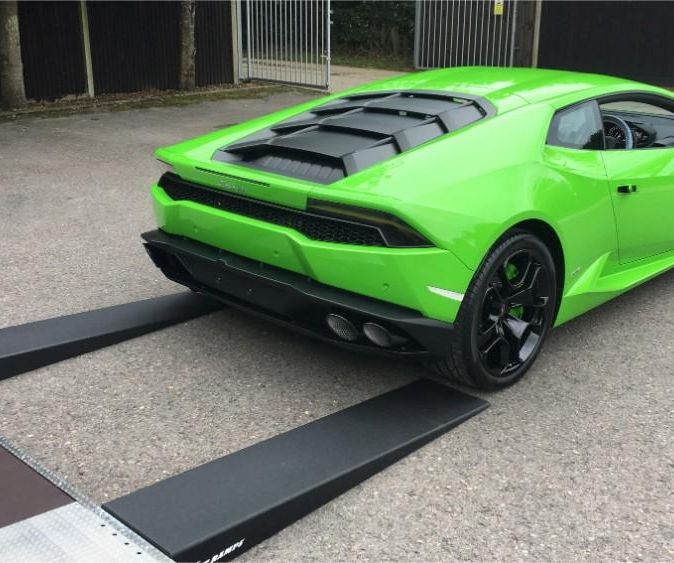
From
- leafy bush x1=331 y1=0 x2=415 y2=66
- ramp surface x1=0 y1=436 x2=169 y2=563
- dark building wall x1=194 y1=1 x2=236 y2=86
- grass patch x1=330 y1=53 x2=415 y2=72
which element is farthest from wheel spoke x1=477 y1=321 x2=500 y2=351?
leafy bush x1=331 y1=0 x2=415 y2=66

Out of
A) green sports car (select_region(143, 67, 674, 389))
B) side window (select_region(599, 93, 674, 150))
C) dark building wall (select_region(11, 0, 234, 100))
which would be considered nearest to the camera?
green sports car (select_region(143, 67, 674, 389))

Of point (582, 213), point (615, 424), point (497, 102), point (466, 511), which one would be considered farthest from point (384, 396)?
point (497, 102)

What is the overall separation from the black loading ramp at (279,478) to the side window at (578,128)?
1357 millimetres

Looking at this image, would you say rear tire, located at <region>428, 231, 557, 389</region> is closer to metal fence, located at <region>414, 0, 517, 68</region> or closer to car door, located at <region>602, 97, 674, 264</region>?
car door, located at <region>602, 97, 674, 264</region>

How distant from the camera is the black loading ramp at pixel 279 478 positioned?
2.46 metres

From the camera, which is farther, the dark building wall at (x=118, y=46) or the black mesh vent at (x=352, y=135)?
the dark building wall at (x=118, y=46)

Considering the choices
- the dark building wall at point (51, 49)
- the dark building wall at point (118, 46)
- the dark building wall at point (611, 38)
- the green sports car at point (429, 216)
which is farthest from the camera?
the dark building wall at point (611, 38)

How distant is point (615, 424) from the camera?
3.36 metres

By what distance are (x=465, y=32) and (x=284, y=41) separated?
543 centimetres

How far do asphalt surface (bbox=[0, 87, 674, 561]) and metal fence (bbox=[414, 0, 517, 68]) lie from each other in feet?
44.5

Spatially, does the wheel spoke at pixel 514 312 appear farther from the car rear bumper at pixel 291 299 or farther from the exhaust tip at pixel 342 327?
the exhaust tip at pixel 342 327

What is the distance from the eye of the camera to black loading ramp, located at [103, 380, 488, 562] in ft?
8.07

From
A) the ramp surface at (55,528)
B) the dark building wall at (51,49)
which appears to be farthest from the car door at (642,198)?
the dark building wall at (51,49)

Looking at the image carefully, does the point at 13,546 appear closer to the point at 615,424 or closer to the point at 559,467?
the point at 559,467
